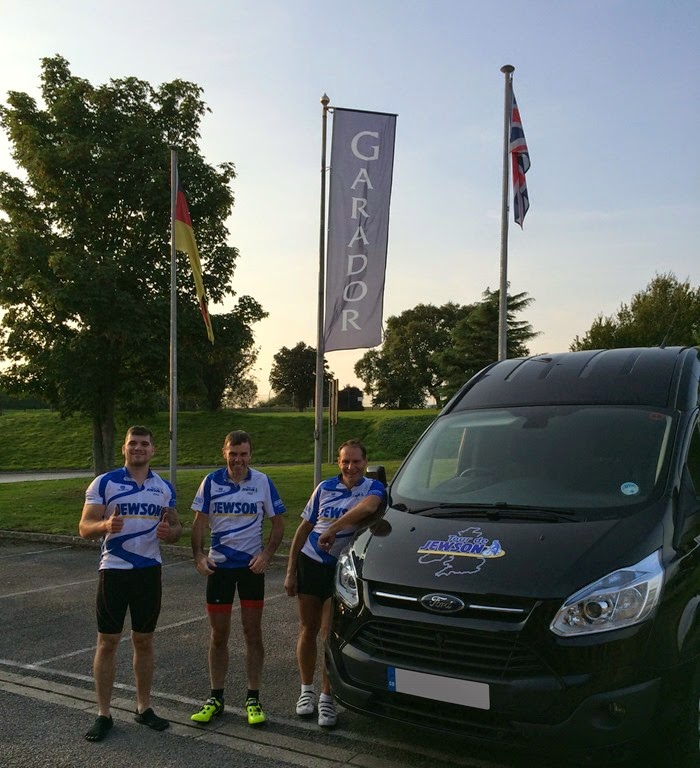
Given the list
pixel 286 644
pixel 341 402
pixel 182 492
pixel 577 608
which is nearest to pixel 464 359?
pixel 341 402

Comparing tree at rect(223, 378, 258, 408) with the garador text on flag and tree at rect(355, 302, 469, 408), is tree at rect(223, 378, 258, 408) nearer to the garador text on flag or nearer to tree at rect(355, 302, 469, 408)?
tree at rect(355, 302, 469, 408)

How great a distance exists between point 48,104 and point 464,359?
32.8 m

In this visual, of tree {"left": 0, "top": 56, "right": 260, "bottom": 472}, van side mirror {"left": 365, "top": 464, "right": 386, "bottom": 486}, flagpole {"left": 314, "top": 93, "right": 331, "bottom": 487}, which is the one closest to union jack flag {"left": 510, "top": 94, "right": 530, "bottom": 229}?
flagpole {"left": 314, "top": 93, "right": 331, "bottom": 487}

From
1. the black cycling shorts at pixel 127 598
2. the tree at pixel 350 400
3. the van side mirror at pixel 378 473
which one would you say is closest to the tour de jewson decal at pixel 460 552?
the van side mirror at pixel 378 473

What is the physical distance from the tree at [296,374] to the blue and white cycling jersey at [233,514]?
230 ft

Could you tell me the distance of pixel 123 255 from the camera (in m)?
17.3

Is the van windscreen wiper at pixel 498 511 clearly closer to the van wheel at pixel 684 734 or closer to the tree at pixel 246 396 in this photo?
the van wheel at pixel 684 734

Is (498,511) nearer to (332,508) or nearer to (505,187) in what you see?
(332,508)

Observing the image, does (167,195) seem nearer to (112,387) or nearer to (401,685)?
(112,387)

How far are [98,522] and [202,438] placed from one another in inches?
1399

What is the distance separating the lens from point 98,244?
57.5 feet

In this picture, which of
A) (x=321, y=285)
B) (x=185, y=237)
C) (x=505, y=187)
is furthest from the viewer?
(x=185, y=237)

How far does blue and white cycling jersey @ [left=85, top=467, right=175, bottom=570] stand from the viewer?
4.63 meters

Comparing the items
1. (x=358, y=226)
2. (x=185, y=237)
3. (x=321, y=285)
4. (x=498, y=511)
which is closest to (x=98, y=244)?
(x=185, y=237)
